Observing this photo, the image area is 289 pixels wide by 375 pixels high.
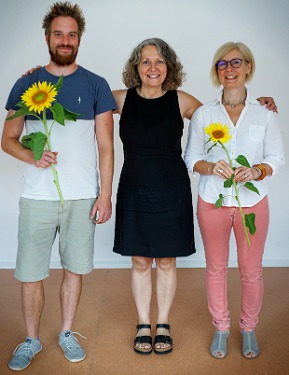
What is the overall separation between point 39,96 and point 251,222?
4.04ft

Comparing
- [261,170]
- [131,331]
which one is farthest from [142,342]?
[261,170]

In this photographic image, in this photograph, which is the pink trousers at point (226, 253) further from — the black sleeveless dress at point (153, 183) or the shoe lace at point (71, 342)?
the shoe lace at point (71, 342)

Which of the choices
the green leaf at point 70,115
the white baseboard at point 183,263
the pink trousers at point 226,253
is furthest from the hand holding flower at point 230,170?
the white baseboard at point 183,263

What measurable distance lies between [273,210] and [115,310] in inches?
75.9

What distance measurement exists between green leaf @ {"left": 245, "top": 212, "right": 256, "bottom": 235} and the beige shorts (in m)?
0.84

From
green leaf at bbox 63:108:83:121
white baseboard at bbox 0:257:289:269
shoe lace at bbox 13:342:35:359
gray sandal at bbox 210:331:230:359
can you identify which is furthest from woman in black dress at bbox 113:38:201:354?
white baseboard at bbox 0:257:289:269

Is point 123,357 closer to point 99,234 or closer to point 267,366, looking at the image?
point 267,366

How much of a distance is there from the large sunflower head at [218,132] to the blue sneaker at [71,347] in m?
1.39

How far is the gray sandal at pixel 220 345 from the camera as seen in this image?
2.79 metres

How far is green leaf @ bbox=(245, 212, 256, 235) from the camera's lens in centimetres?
250

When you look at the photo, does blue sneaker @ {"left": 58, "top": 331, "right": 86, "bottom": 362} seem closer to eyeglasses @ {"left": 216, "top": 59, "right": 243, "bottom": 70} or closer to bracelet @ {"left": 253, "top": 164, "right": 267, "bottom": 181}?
bracelet @ {"left": 253, "top": 164, "right": 267, "bottom": 181}

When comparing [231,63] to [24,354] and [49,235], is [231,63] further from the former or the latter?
[24,354]

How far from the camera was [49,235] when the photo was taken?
2.70 meters

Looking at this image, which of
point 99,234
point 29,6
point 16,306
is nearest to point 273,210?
point 99,234
